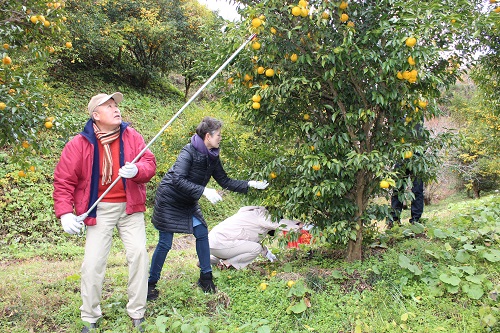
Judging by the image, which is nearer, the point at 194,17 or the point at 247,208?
the point at 247,208

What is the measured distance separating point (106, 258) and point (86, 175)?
0.69 m

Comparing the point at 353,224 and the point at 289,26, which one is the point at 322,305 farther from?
the point at 289,26

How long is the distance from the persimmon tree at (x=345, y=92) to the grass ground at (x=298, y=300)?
0.43m

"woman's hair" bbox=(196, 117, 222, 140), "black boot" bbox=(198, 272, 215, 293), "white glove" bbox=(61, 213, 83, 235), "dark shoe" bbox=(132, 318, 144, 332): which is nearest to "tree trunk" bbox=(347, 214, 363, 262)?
"black boot" bbox=(198, 272, 215, 293)

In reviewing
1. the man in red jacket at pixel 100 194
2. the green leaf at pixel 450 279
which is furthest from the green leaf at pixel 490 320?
the man in red jacket at pixel 100 194

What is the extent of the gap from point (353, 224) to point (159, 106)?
37.8ft

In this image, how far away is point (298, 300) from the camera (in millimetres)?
3408

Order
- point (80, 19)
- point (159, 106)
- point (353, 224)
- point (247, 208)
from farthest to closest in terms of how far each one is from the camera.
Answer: point (159, 106)
point (80, 19)
point (247, 208)
point (353, 224)

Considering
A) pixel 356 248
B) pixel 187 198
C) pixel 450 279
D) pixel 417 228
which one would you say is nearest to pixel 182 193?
pixel 187 198

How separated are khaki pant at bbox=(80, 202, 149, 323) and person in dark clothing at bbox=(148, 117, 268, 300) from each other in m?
0.38

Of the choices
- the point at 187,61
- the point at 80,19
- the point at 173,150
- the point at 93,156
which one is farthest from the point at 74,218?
the point at 187,61

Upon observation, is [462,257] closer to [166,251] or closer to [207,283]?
[207,283]

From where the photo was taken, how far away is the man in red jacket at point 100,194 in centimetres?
302

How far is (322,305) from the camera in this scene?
332cm
